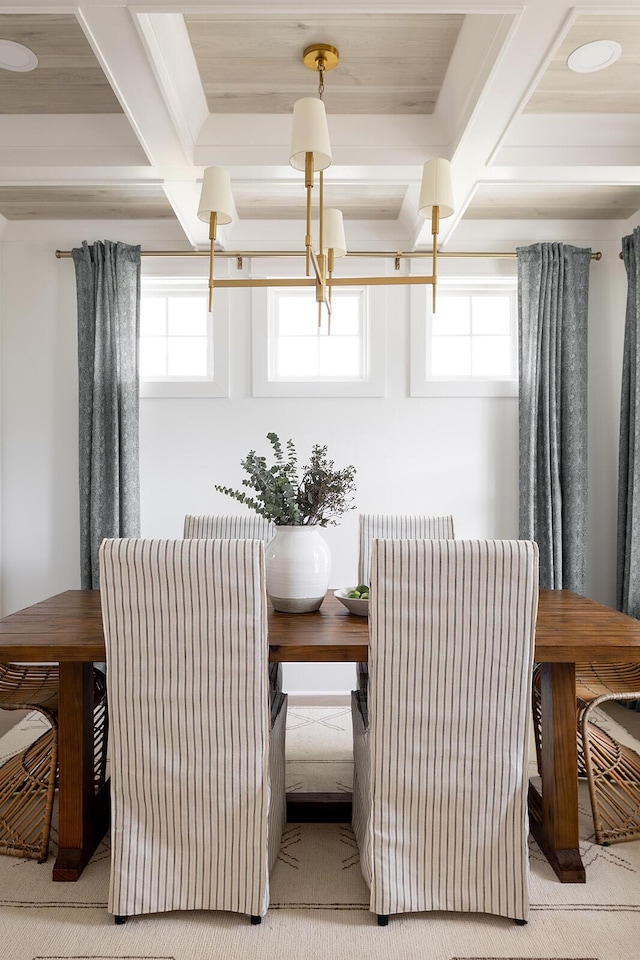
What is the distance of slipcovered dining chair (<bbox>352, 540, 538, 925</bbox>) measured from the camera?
1.65 meters

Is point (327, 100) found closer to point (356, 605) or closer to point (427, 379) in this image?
point (427, 379)

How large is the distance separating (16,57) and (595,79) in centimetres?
209

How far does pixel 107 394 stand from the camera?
3.67 metres

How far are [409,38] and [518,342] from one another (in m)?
1.75

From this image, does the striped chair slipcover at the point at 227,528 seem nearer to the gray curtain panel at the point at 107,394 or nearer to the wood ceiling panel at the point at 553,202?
the gray curtain panel at the point at 107,394

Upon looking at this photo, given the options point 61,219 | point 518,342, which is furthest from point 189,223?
point 518,342

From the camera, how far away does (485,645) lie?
1.68 metres

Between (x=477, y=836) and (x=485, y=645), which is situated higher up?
(x=485, y=645)

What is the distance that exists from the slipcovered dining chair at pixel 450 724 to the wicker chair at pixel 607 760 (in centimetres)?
58

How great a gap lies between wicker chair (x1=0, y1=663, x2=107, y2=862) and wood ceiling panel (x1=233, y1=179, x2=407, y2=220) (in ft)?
7.50

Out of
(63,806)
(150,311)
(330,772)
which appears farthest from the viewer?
(150,311)

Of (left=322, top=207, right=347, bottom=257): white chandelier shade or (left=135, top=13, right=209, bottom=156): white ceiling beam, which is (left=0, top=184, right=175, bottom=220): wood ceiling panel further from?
(left=322, top=207, right=347, bottom=257): white chandelier shade

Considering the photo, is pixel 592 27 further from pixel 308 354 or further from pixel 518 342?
pixel 308 354

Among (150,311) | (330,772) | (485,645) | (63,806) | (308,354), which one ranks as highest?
(150,311)
